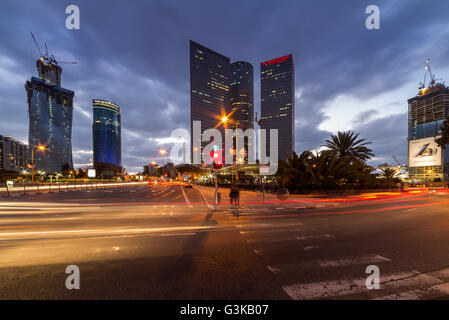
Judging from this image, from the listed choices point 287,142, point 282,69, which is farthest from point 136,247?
point 282,69

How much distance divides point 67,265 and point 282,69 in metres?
208

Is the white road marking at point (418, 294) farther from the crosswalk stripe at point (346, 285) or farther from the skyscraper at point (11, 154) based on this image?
the skyscraper at point (11, 154)

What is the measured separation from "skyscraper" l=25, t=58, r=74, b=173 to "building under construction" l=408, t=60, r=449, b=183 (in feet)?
827

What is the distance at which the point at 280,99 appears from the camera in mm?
170625

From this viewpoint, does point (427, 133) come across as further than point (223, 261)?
Yes

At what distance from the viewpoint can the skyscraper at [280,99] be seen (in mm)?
169625

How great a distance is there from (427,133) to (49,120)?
287074 mm

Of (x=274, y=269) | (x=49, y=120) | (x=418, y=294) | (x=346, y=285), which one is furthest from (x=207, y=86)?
(x=418, y=294)

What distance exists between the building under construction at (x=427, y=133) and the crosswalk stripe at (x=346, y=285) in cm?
13264

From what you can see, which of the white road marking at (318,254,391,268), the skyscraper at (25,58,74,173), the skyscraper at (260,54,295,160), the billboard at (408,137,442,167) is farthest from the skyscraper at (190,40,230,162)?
the white road marking at (318,254,391,268)

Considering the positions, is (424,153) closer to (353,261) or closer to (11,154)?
(353,261)

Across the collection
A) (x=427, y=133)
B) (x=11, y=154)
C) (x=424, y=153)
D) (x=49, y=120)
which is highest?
(x=49, y=120)

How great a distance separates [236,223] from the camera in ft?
31.0
